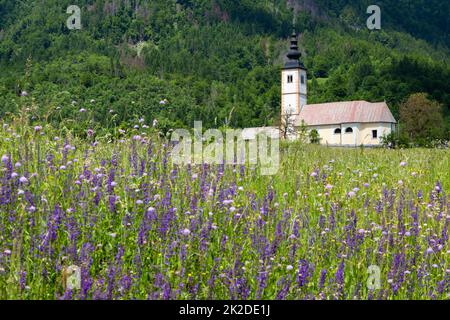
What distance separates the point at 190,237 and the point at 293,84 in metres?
112

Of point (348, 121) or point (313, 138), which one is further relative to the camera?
point (348, 121)

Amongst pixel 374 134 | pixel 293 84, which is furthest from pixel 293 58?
pixel 374 134

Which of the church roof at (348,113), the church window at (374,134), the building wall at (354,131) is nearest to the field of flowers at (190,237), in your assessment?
the building wall at (354,131)

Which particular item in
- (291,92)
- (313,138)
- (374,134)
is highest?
(291,92)

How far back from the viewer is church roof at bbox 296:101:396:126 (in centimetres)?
9519

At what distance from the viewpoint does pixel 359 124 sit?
95.9 m

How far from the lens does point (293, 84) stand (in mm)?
114562

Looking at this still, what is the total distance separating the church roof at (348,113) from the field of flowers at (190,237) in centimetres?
9183

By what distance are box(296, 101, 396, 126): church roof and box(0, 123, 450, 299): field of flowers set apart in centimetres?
9183

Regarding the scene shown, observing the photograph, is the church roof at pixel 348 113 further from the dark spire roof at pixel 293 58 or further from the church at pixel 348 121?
the dark spire roof at pixel 293 58
